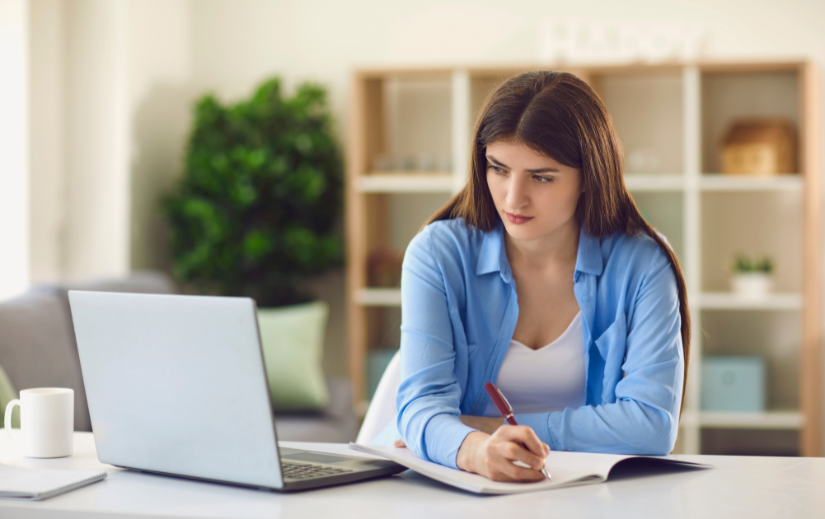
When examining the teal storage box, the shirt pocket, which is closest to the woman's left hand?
the shirt pocket

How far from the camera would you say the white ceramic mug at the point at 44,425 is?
1.12m

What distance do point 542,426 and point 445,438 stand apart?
0.64 feet

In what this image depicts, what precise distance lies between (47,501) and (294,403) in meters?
1.88

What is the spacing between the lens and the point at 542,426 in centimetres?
118

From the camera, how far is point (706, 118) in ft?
11.5

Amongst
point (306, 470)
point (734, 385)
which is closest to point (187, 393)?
point (306, 470)

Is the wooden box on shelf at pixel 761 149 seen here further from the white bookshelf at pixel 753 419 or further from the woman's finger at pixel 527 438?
the woman's finger at pixel 527 438

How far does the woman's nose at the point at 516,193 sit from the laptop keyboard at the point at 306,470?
0.49 meters

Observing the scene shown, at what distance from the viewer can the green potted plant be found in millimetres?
3359

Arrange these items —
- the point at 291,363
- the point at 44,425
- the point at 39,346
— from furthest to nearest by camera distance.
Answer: the point at 291,363 < the point at 39,346 < the point at 44,425

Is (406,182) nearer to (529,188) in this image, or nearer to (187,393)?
(529,188)

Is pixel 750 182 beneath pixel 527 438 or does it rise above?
above

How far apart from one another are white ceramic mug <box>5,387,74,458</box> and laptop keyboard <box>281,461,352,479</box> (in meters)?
0.34

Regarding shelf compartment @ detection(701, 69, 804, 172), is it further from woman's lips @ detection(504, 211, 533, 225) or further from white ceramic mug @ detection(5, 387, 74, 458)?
white ceramic mug @ detection(5, 387, 74, 458)
